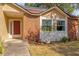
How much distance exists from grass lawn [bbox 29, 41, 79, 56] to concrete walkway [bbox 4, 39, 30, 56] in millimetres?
265

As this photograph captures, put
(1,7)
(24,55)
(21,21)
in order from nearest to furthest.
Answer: (24,55), (1,7), (21,21)

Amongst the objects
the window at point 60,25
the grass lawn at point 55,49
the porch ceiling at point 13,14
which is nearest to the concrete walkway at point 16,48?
the grass lawn at point 55,49

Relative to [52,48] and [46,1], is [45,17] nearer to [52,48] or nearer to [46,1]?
[46,1]

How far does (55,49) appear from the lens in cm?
944

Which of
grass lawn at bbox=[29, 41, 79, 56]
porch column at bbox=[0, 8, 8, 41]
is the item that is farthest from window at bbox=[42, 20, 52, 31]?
porch column at bbox=[0, 8, 8, 41]

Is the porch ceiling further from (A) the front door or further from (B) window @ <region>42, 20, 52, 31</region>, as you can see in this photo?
(B) window @ <region>42, 20, 52, 31</region>

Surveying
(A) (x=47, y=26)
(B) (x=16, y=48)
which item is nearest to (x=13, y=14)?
(A) (x=47, y=26)

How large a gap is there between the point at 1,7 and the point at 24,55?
268 cm

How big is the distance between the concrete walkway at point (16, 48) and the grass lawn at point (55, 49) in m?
0.27

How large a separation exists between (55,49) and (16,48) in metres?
1.65

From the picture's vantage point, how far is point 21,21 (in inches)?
430

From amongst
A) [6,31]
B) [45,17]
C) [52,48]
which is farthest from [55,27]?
[6,31]

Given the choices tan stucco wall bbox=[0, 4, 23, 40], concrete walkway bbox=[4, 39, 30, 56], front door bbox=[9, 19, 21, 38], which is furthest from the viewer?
front door bbox=[9, 19, 21, 38]

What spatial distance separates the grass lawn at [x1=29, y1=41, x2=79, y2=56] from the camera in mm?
9055
